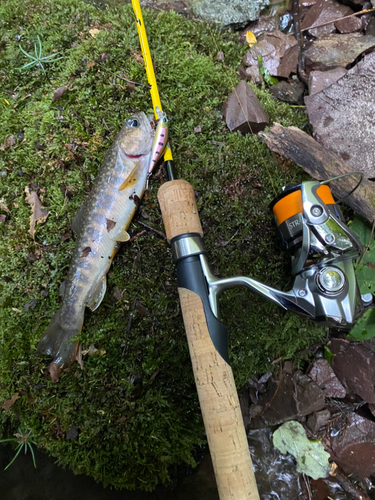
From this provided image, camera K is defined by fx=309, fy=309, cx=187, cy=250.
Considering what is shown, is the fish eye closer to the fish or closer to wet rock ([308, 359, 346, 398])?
the fish

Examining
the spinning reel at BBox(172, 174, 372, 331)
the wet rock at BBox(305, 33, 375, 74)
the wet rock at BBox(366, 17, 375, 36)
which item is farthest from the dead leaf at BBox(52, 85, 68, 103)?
the wet rock at BBox(366, 17, 375, 36)

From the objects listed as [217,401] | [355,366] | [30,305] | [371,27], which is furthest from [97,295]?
[371,27]

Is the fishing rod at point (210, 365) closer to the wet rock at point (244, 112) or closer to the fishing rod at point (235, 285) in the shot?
the fishing rod at point (235, 285)

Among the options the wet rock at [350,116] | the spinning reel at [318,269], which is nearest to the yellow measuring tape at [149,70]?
the spinning reel at [318,269]

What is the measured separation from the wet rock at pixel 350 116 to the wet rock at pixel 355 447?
2.13 m

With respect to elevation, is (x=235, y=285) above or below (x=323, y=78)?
below

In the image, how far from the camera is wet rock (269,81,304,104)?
9.77 ft

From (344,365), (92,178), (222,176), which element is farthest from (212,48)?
(344,365)

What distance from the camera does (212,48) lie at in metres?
2.92

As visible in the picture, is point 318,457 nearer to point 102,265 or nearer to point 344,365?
point 344,365

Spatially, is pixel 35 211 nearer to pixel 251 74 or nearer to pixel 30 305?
pixel 30 305

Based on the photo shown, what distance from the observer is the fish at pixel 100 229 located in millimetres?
2350

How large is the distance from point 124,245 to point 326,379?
82.2 inches

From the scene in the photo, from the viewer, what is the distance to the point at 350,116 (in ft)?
8.86
